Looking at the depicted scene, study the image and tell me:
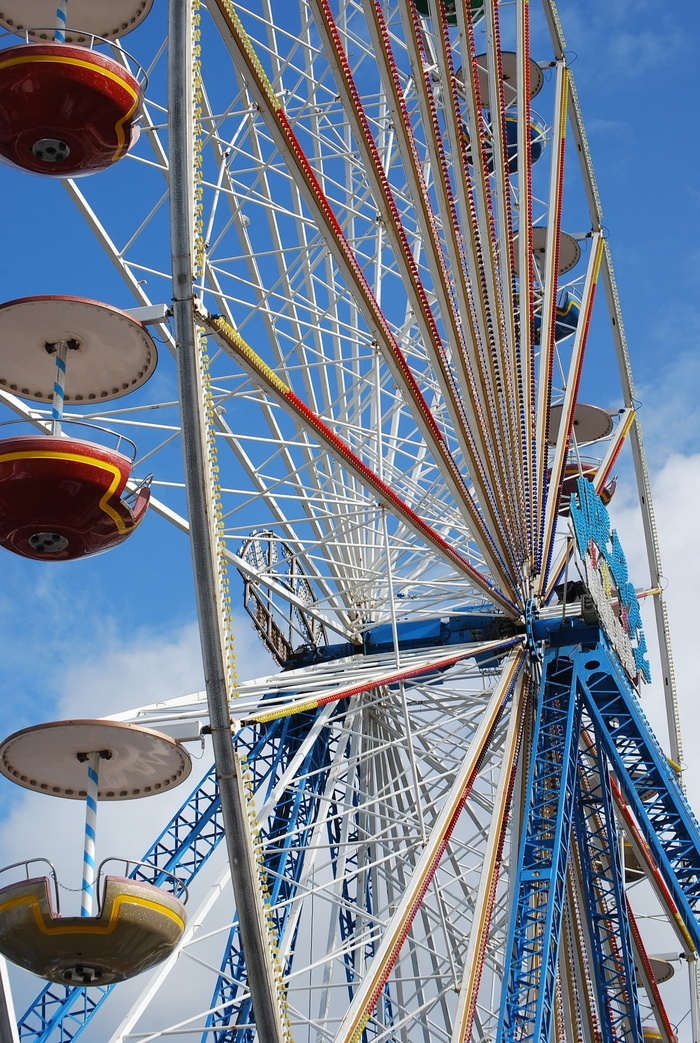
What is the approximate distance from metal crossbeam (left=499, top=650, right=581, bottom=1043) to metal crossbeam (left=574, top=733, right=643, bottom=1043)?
0.93 meters

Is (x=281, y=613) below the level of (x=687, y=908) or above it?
above

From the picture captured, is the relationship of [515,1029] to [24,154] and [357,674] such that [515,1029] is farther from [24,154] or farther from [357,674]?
[24,154]

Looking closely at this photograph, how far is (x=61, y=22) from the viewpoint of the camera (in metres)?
11.2

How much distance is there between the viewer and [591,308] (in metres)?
20.7

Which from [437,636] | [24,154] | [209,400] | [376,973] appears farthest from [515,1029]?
[24,154]

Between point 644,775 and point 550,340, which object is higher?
point 550,340

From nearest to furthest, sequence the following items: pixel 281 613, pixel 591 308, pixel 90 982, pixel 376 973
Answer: pixel 90 982 → pixel 376 973 → pixel 281 613 → pixel 591 308

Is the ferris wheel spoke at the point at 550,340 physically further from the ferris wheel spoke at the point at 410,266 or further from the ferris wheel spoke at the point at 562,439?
the ferris wheel spoke at the point at 410,266

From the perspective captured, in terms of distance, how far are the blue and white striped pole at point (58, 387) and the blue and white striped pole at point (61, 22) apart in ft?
7.62

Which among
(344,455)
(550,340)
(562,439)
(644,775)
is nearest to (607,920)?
(644,775)

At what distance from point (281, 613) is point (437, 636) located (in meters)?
2.12

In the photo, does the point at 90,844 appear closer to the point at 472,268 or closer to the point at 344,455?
the point at 344,455

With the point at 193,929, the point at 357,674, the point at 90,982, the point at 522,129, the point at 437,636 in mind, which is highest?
the point at 522,129

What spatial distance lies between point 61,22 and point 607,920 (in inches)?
458
